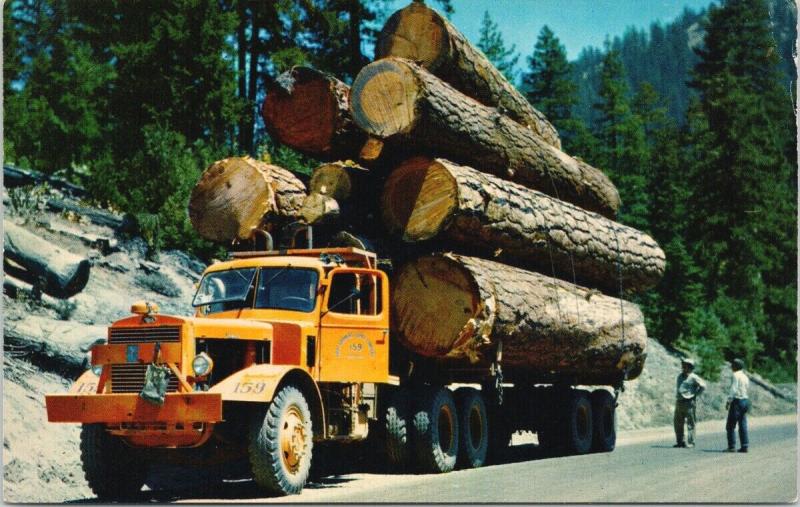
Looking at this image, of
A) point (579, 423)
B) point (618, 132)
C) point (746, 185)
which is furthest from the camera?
point (618, 132)

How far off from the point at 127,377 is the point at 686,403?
415 inches

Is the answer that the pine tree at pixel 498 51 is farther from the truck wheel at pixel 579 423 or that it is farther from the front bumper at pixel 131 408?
the front bumper at pixel 131 408

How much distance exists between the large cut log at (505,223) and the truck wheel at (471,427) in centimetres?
197

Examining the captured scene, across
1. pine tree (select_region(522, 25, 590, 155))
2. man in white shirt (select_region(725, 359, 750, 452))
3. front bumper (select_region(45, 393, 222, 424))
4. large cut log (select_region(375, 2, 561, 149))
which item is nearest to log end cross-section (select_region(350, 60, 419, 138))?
large cut log (select_region(375, 2, 561, 149))

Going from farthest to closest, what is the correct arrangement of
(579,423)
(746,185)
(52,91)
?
(746,185) → (52,91) → (579,423)

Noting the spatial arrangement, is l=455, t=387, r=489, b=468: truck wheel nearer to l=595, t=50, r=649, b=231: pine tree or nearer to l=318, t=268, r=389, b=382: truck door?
l=318, t=268, r=389, b=382: truck door

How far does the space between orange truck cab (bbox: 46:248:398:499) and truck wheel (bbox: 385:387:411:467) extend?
0.35m

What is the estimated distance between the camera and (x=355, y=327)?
11117 millimetres

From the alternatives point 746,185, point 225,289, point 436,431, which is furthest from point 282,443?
point 746,185

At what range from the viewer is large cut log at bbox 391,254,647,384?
12047 millimetres

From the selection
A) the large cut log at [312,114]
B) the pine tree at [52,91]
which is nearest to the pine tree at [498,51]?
the pine tree at [52,91]

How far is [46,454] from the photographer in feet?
34.2

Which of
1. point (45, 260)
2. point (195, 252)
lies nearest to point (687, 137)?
point (195, 252)

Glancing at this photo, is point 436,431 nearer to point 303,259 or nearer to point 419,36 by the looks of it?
point 303,259
